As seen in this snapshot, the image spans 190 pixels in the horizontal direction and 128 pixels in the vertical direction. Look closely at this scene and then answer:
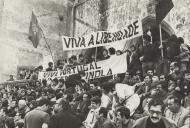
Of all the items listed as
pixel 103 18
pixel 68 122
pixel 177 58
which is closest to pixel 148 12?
pixel 103 18

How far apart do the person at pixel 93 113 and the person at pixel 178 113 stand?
183cm

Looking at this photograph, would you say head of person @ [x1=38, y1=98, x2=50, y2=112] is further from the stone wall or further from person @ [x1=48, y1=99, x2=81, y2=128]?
the stone wall

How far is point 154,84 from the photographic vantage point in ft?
30.5

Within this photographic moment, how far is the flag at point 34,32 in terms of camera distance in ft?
64.6

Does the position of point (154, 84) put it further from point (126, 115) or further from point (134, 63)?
point (134, 63)

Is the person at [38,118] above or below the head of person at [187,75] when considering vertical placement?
below

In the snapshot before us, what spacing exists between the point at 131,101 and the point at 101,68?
4172 millimetres

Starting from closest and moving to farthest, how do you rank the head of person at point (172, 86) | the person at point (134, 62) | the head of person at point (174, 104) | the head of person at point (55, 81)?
the head of person at point (174, 104), the head of person at point (172, 86), the person at point (134, 62), the head of person at point (55, 81)

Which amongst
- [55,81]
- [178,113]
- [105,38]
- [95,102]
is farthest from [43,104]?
[55,81]

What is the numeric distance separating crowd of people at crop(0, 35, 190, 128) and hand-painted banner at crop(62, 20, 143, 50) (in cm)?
45

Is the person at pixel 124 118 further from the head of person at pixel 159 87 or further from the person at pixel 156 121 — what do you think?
the head of person at pixel 159 87

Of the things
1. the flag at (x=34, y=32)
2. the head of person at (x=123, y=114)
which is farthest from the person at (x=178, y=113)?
the flag at (x=34, y=32)

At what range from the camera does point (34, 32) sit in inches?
789

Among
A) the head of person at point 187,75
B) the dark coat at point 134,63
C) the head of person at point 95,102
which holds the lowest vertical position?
the head of person at point 95,102
